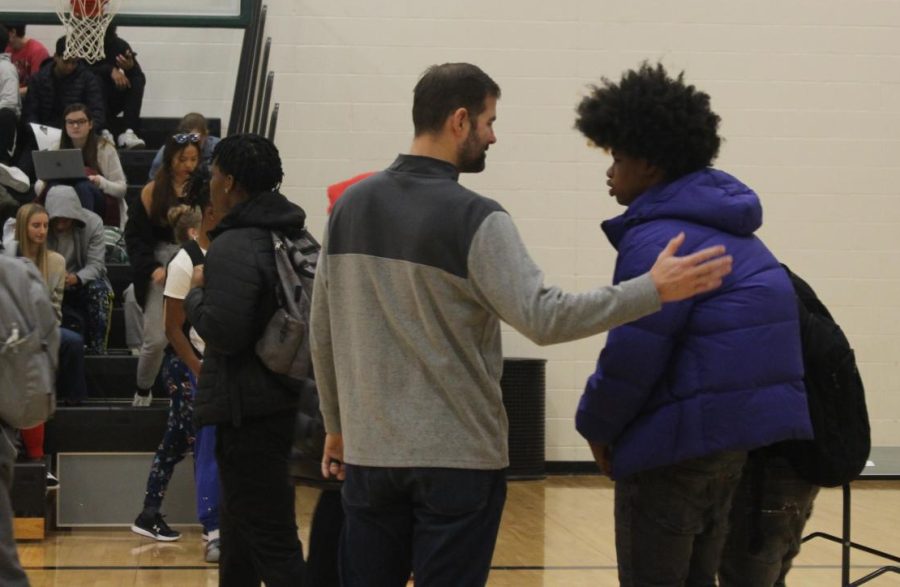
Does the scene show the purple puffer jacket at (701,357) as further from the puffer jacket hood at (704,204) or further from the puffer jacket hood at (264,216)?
the puffer jacket hood at (264,216)

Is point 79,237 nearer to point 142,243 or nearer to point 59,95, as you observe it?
point 142,243

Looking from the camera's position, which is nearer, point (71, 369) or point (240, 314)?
point (240, 314)

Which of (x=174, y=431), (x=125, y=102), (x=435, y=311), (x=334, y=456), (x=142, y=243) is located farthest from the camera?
(x=125, y=102)

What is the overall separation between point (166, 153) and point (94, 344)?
4.12ft

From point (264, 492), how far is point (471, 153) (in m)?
1.16

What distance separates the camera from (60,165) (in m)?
7.77

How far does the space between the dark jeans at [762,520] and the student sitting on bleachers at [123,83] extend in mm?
6682

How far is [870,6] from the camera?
28.5 ft

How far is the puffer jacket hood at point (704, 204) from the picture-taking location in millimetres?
2561

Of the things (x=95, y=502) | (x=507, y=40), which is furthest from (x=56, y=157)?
(x=507, y=40)

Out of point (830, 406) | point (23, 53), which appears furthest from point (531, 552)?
point (23, 53)

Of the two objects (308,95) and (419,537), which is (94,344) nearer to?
(308,95)

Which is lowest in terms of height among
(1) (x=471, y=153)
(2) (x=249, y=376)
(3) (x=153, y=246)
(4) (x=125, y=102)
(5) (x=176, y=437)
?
(5) (x=176, y=437)

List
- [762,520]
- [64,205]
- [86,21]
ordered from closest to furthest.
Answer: [762,520] → [64,205] → [86,21]
